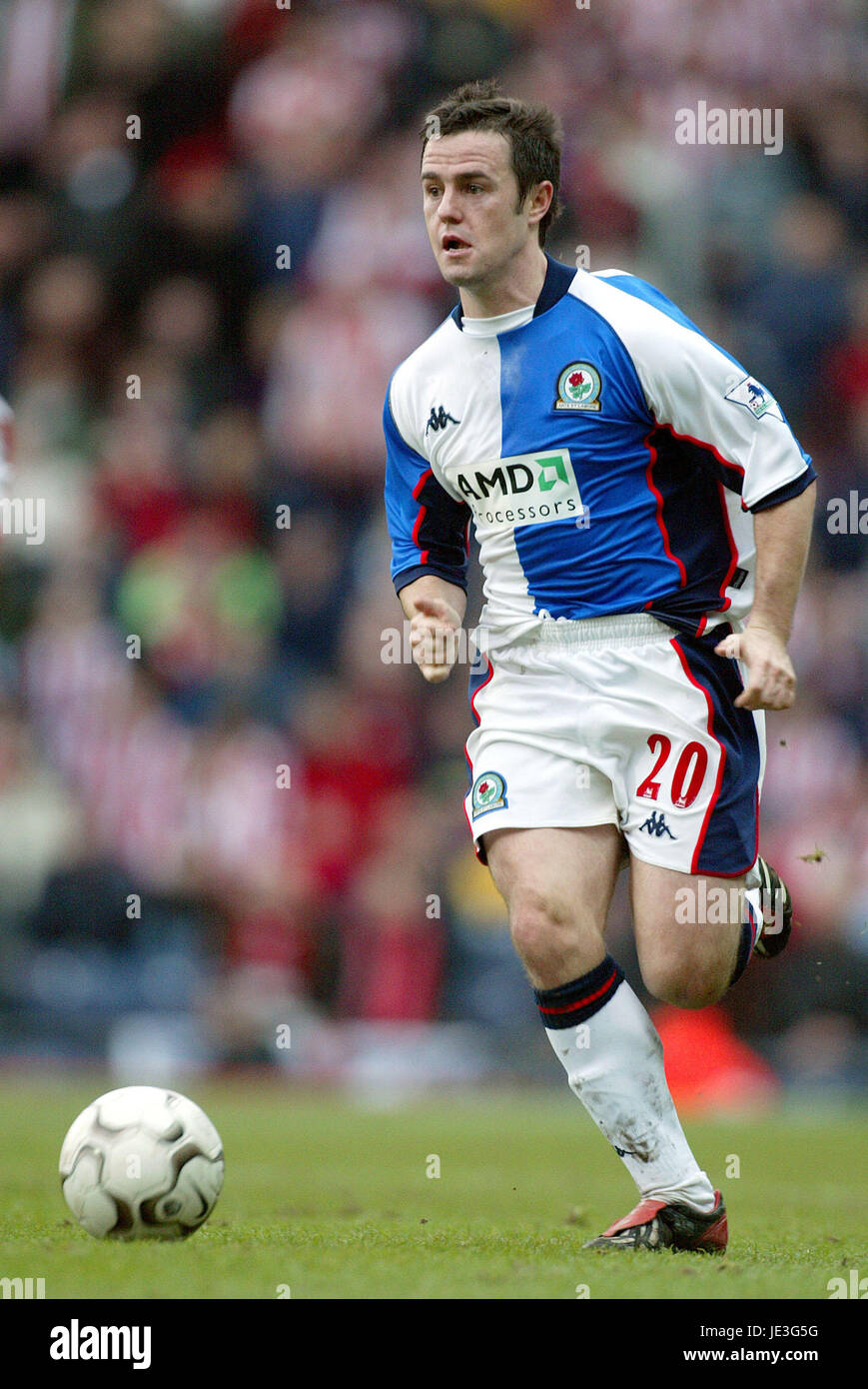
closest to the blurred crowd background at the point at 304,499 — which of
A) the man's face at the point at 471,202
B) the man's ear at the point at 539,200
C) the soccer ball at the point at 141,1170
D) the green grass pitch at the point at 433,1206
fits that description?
the green grass pitch at the point at 433,1206

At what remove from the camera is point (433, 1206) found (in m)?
6.68

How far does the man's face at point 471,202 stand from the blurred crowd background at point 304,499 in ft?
22.2

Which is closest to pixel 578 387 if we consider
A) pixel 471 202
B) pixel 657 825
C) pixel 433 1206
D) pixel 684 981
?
pixel 471 202

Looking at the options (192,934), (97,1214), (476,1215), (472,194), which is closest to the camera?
(97,1214)

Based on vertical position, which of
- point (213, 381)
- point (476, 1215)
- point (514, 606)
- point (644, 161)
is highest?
point (644, 161)

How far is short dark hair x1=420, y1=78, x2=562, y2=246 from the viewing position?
5344 mm

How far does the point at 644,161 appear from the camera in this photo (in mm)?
14508

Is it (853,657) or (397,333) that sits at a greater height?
(397,333)

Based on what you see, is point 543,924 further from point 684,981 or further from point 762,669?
point 762,669

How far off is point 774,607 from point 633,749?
1.81ft

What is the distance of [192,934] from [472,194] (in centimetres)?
865

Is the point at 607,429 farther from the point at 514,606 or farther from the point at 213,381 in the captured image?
the point at 213,381

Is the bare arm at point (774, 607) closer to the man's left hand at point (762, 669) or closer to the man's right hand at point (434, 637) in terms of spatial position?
the man's left hand at point (762, 669)

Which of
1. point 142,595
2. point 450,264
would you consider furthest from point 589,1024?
point 142,595
